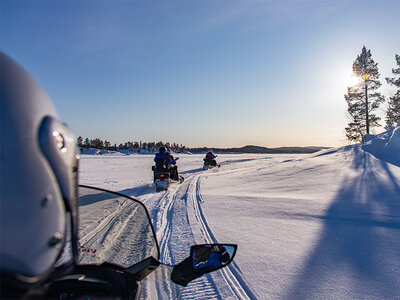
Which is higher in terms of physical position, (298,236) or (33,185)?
(33,185)

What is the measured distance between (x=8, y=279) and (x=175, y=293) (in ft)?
4.36

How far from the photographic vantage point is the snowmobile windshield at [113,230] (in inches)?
55.9

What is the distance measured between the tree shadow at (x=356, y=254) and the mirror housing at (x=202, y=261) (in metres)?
1.29

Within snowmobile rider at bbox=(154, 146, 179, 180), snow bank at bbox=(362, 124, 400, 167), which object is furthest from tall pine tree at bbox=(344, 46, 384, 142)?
snowmobile rider at bbox=(154, 146, 179, 180)

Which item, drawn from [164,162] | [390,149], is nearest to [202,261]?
[164,162]

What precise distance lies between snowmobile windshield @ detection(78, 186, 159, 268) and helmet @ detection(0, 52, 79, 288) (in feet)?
2.22

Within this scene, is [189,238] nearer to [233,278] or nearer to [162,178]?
[233,278]

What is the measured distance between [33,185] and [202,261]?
1.15 m

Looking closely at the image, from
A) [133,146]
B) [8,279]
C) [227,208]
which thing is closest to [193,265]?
[8,279]

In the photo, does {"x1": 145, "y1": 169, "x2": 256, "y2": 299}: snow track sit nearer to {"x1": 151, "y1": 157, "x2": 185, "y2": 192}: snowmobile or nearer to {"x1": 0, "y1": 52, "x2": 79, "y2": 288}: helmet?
{"x1": 151, "y1": 157, "x2": 185, "y2": 192}: snowmobile

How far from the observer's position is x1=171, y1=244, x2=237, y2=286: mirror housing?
4.73 feet

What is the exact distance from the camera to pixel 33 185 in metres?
0.66

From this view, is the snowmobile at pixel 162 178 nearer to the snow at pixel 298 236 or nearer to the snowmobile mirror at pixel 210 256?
the snow at pixel 298 236

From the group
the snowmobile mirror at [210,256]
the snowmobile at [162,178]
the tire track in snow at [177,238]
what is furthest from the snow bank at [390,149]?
the snowmobile mirror at [210,256]
